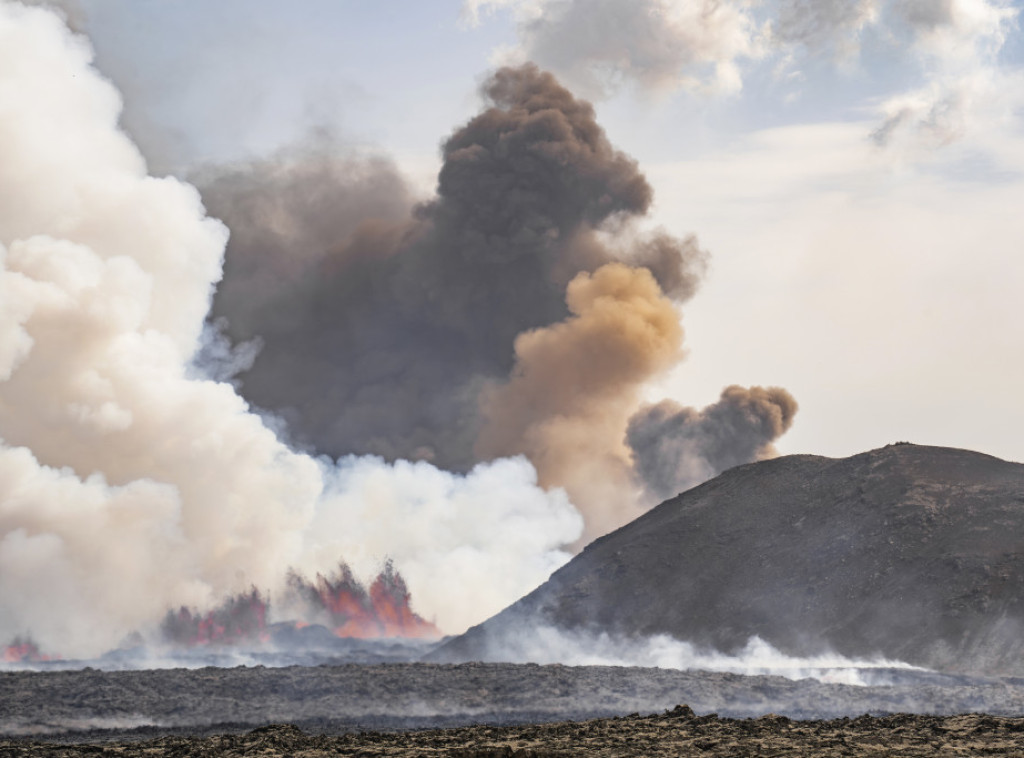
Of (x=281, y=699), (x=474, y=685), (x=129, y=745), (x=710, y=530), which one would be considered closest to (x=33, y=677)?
(x=281, y=699)

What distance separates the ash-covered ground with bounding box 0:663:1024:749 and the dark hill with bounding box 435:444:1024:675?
55.1ft

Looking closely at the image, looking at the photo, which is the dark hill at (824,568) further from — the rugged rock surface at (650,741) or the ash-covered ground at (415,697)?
the rugged rock surface at (650,741)

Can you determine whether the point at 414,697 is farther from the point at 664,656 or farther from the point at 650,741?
the point at 650,741

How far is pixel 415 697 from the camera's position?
72000 mm

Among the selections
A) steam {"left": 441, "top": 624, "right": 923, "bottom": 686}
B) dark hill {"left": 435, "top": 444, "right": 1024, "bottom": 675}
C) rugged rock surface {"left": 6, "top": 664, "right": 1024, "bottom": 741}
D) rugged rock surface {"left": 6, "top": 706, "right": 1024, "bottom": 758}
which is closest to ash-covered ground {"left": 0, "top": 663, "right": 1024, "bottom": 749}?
rugged rock surface {"left": 6, "top": 664, "right": 1024, "bottom": 741}

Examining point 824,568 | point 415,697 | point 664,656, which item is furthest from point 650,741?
point 824,568

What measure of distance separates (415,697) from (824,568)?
→ 48002 mm

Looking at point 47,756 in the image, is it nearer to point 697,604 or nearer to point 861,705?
point 861,705

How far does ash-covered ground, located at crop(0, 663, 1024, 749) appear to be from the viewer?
212 feet

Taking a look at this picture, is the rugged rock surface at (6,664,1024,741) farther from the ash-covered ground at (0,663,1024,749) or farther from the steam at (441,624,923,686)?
the steam at (441,624,923,686)

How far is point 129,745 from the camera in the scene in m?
45.7

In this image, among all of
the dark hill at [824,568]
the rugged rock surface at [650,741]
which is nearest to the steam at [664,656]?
the dark hill at [824,568]

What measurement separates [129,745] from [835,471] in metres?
91.9

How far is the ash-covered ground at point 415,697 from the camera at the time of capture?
64688 millimetres
